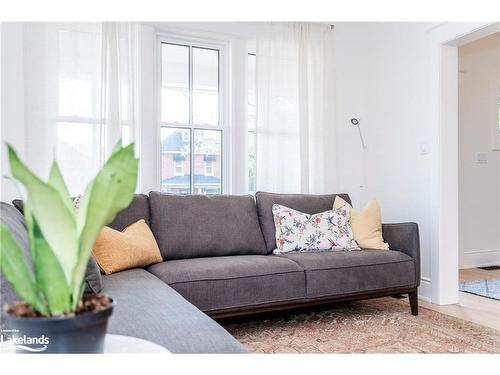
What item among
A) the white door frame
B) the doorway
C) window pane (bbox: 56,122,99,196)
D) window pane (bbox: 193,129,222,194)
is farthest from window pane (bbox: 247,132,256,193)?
the doorway

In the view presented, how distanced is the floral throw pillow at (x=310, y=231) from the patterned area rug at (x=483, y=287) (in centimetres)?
131

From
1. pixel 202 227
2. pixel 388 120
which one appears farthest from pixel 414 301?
pixel 388 120

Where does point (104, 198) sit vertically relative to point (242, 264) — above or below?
above

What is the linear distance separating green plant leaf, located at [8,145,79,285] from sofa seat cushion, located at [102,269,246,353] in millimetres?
585

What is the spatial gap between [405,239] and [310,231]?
0.65 metres

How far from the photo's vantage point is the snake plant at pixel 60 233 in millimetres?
653

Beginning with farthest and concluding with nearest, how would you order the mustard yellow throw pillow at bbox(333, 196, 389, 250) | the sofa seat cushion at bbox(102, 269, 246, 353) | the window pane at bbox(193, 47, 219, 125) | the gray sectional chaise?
1. the window pane at bbox(193, 47, 219, 125)
2. the mustard yellow throw pillow at bbox(333, 196, 389, 250)
3. the gray sectional chaise
4. the sofa seat cushion at bbox(102, 269, 246, 353)

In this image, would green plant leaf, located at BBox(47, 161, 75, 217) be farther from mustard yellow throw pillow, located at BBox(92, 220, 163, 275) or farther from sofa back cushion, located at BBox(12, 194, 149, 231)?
sofa back cushion, located at BBox(12, 194, 149, 231)

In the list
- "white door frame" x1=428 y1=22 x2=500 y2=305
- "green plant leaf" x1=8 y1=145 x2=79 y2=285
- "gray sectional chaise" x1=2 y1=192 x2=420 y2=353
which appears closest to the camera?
"green plant leaf" x1=8 y1=145 x2=79 y2=285

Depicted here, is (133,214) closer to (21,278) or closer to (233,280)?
(233,280)

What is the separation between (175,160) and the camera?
3.45 meters

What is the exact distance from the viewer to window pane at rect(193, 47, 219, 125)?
351cm

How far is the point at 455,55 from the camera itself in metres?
3.33
